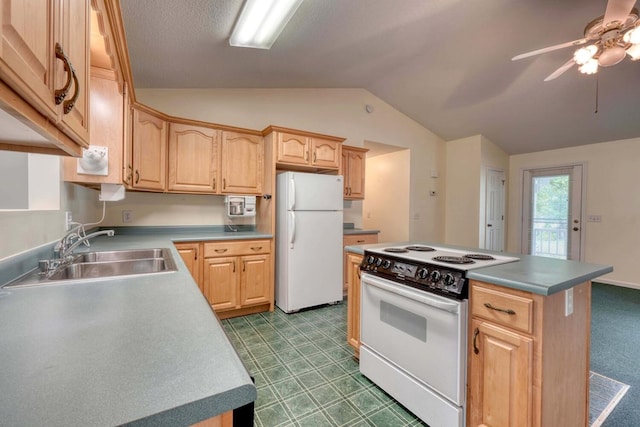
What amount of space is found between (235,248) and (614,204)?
5.64 m

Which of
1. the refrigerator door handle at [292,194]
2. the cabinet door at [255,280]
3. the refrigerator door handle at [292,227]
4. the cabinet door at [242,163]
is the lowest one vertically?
the cabinet door at [255,280]

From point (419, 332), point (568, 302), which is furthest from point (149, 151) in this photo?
point (568, 302)

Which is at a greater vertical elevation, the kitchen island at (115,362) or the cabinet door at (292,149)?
the cabinet door at (292,149)

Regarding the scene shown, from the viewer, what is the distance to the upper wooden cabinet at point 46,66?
472mm

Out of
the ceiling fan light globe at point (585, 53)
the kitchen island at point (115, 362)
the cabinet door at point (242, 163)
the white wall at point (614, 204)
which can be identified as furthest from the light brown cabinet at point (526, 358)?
the white wall at point (614, 204)

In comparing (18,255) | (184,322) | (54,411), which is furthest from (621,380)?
(18,255)

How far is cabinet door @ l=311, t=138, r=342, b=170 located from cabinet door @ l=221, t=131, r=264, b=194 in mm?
620

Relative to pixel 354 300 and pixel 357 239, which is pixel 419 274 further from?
pixel 357 239

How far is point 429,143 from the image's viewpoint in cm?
525

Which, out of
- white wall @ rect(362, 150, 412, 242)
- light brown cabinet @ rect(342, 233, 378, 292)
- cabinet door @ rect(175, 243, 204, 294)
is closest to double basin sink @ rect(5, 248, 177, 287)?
cabinet door @ rect(175, 243, 204, 294)

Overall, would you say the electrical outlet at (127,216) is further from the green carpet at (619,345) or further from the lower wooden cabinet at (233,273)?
the green carpet at (619,345)

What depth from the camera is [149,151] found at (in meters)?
2.71

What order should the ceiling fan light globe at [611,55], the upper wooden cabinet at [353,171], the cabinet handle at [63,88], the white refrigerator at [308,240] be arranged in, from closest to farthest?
the cabinet handle at [63,88] < the ceiling fan light globe at [611,55] < the white refrigerator at [308,240] < the upper wooden cabinet at [353,171]

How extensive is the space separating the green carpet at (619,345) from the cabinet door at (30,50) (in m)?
2.75
